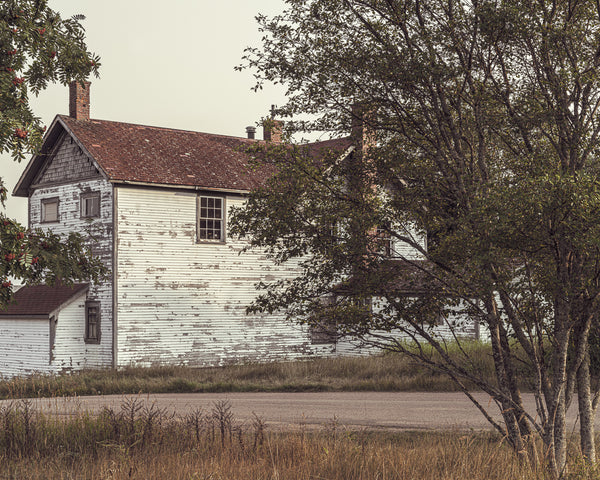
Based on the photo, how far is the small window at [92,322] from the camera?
85.3 ft

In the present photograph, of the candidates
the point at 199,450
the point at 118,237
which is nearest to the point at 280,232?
the point at 199,450

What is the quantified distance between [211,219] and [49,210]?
6319mm

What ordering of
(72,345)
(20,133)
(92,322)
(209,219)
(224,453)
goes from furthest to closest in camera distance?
(209,219) → (92,322) → (72,345) → (20,133) → (224,453)

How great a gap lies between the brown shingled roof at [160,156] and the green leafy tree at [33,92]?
12.5 meters

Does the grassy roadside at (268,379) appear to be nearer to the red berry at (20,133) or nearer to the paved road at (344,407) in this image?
the paved road at (344,407)

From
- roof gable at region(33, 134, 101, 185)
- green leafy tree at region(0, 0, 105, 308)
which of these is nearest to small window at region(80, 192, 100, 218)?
roof gable at region(33, 134, 101, 185)

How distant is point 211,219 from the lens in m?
28.0

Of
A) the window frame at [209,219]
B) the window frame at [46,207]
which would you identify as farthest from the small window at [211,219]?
the window frame at [46,207]

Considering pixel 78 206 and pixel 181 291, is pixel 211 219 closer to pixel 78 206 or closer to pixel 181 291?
pixel 181 291

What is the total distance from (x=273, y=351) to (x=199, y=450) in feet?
65.2

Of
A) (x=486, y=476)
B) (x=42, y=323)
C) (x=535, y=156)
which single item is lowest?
(x=486, y=476)

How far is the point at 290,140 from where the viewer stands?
1076 centimetres

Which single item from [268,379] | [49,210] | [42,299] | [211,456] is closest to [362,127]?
[211,456]

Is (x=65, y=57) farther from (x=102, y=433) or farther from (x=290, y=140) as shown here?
(x=102, y=433)
